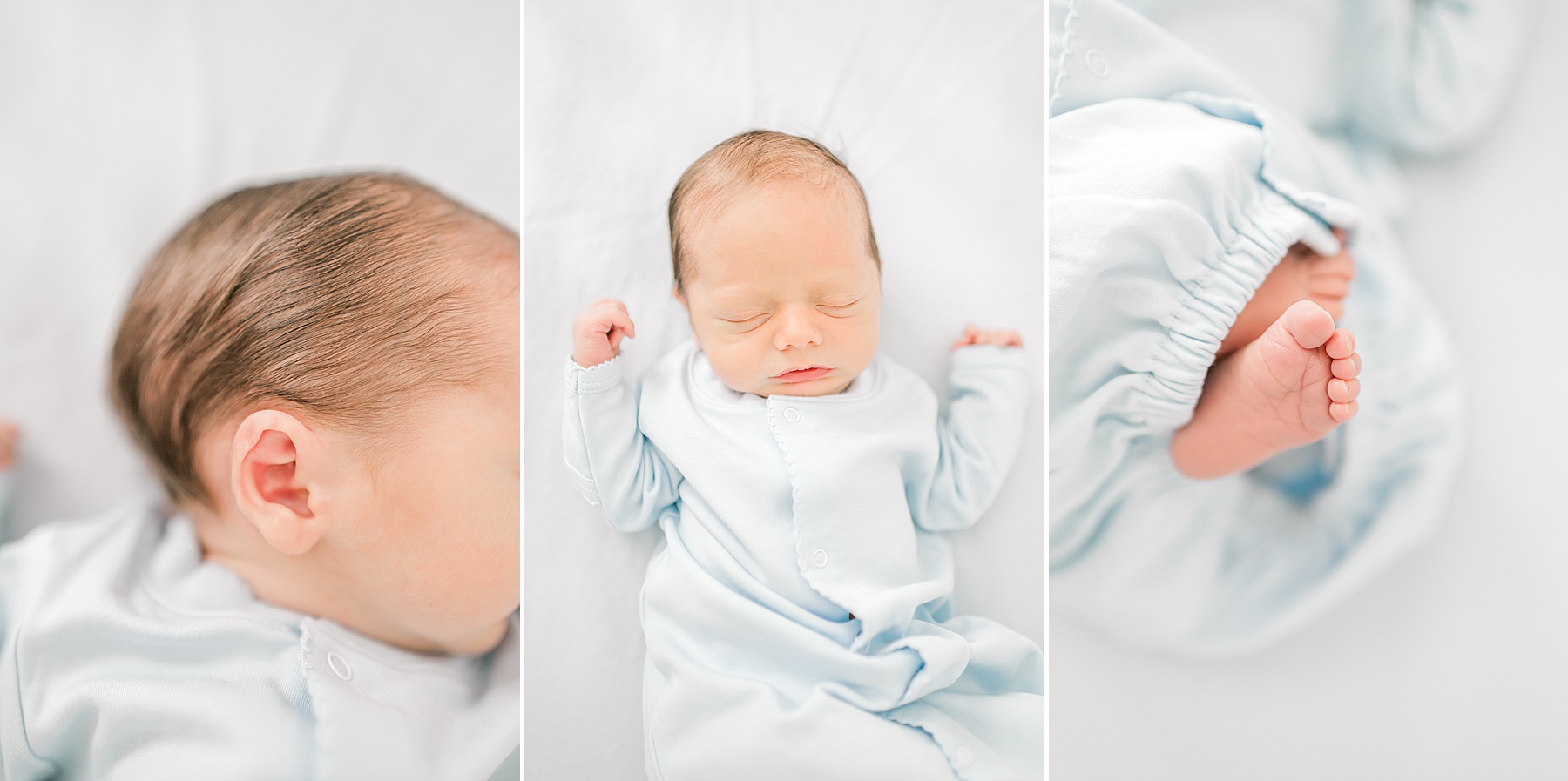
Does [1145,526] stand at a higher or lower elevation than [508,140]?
lower

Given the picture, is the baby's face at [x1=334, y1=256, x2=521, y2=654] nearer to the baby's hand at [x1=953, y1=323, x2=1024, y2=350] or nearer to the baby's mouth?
the baby's mouth

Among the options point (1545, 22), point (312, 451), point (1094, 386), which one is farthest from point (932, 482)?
point (1545, 22)

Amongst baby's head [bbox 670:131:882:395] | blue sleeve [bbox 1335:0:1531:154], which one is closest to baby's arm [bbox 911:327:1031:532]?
baby's head [bbox 670:131:882:395]

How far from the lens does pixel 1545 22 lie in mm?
1092

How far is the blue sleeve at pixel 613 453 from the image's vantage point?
2.90 ft

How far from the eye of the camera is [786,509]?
88 cm

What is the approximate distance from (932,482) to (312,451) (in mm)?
629

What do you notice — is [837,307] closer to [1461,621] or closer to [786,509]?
[786,509]

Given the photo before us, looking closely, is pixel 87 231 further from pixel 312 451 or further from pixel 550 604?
pixel 550 604

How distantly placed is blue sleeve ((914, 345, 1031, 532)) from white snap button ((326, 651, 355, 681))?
0.60 m

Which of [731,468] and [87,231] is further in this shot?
[87,231]

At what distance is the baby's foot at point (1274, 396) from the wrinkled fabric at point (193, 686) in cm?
80

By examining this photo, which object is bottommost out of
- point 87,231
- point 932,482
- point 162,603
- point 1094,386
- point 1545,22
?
point 162,603

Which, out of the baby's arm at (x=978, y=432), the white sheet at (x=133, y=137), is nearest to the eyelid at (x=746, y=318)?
the baby's arm at (x=978, y=432)
